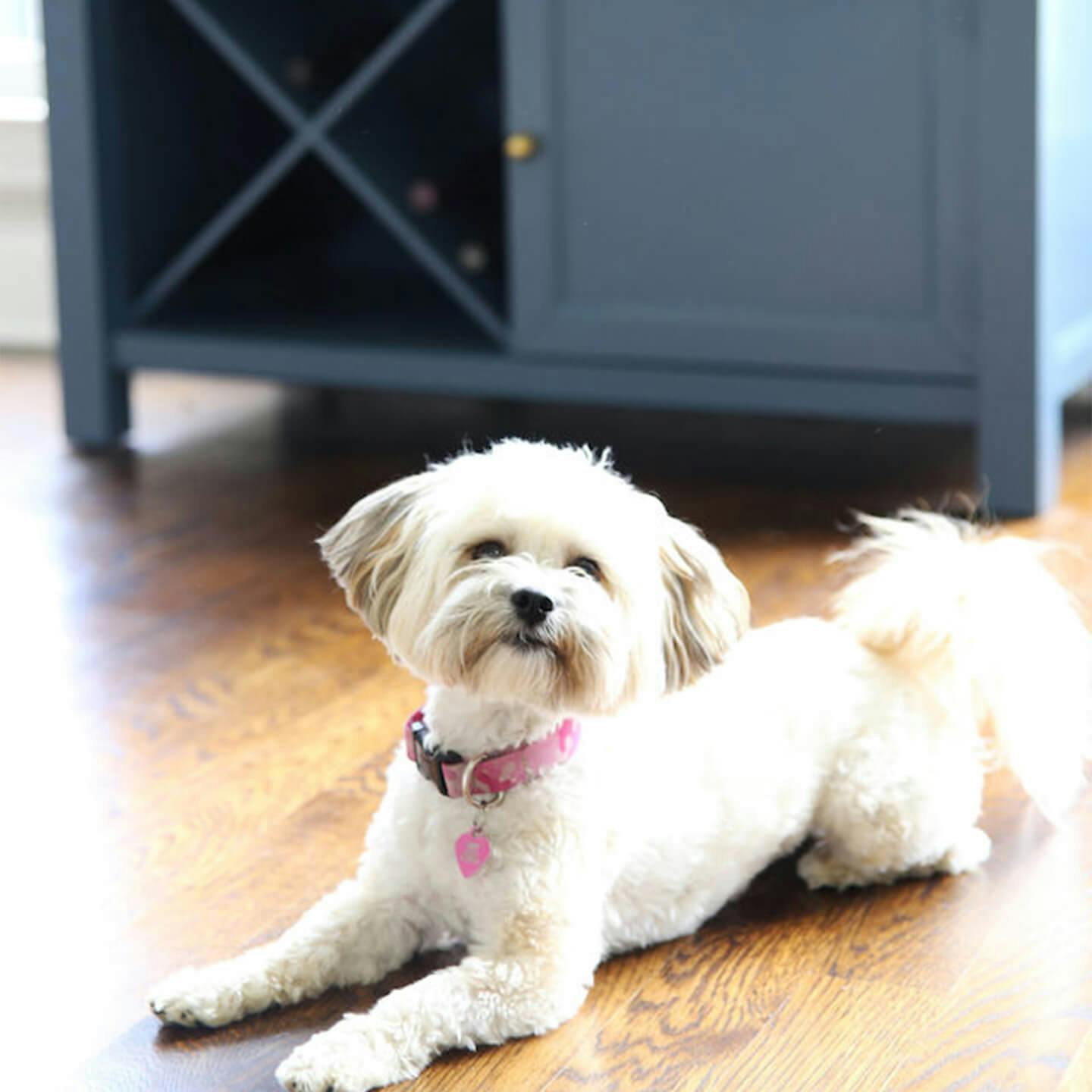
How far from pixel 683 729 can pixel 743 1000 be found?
7.8 inches

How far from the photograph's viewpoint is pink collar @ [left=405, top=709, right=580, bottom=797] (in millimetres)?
1255

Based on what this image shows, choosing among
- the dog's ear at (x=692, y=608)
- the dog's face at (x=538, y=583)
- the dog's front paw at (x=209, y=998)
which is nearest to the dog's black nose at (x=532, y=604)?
the dog's face at (x=538, y=583)

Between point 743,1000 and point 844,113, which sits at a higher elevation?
point 844,113

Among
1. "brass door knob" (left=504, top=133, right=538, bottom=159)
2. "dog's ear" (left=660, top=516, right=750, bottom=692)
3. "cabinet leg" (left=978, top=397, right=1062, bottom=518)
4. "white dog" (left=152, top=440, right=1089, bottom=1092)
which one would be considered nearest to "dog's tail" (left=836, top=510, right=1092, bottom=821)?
"white dog" (left=152, top=440, right=1089, bottom=1092)

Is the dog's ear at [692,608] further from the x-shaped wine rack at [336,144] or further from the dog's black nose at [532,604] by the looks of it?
the x-shaped wine rack at [336,144]

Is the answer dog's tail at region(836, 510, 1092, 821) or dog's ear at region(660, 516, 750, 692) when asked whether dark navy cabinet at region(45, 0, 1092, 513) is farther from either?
dog's ear at region(660, 516, 750, 692)

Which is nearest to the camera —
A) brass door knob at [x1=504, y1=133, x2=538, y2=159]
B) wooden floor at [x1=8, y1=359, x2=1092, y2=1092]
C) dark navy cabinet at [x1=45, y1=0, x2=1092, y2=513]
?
wooden floor at [x1=8, y1=359, x2=1092, y2=1092]

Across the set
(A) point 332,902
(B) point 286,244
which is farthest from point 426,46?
(A) point 332,902

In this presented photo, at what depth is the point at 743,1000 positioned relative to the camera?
51.2 inches

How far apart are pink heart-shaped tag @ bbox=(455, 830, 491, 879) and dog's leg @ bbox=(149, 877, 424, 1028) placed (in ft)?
0.27

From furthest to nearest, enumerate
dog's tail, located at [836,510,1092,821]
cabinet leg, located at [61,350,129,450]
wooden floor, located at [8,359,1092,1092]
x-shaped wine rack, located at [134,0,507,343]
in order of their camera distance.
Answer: cabinet leg, located at [61,350,129,450]
x-shaped wine rack, located at [134,0,507,343]
dog's tail, located at [836,510,1092,821]
wooden floor, located at [8,359,1092,1092]

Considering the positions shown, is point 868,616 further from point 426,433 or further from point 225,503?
point 426,433

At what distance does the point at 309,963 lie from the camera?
1290mm

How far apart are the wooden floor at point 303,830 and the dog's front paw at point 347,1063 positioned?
28 mm
